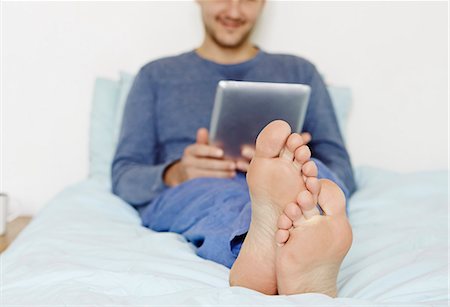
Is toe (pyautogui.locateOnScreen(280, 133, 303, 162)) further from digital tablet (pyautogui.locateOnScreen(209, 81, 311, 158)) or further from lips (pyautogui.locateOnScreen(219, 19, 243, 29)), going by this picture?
lips (pyautogui.locateOnScreen(219, 19, 243, 29))

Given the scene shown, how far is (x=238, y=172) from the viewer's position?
1.29 m

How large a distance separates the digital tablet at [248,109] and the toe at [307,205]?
0.37 m

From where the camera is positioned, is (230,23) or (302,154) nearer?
(302,154)

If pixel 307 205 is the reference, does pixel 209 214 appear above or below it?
below

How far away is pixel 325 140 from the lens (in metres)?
1.54

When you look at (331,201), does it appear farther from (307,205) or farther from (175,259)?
(175,259)

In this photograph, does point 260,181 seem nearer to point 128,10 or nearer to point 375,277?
point 375,277

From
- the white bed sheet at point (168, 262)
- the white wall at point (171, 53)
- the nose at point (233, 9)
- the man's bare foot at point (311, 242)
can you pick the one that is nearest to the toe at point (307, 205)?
the man's bare foot at point (311, 242)

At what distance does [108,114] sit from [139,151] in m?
0.26

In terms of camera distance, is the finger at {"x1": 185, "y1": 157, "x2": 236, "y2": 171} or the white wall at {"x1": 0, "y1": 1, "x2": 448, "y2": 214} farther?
the white wall at {"x1": 0, "y1": 1, "x2": 448, "y2": 214}

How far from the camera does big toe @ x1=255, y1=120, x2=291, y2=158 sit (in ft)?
2.82

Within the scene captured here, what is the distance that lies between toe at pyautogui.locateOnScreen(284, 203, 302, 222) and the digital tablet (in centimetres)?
37

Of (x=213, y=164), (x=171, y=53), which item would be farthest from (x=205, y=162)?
(x=171, y=53)

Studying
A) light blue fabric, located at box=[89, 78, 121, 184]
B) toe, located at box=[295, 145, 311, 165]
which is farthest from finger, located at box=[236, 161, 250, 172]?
light blue fabric, located at box=[89, 78, 121, 184]
